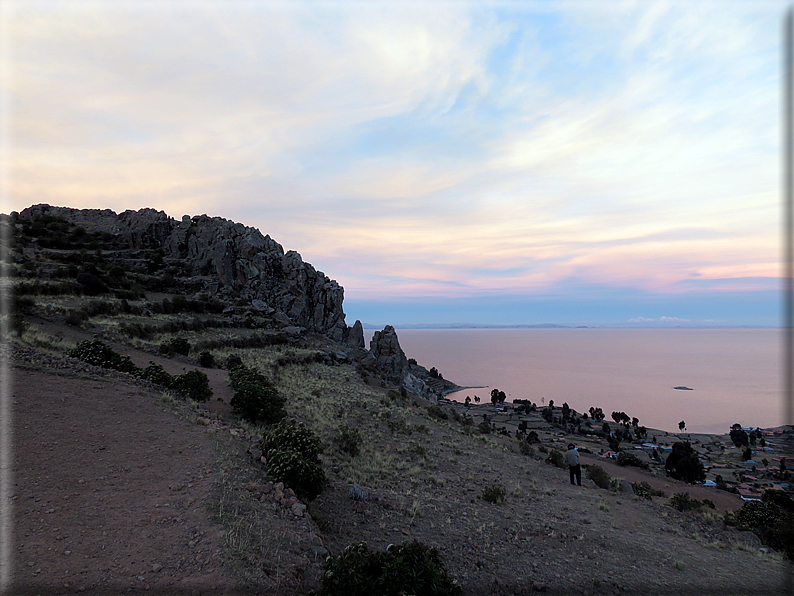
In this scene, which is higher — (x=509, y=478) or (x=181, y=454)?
(x=181, y=454)

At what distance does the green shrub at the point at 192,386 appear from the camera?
46.6 feet

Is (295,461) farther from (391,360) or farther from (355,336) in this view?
(355,336)

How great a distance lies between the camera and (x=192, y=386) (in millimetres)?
14430

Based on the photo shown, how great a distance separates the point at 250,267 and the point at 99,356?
33.0 metres

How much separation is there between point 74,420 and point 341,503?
22.5 ft

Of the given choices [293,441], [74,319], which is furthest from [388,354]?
[293,441]

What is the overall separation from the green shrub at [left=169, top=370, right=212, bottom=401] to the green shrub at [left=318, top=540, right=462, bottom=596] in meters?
11.3

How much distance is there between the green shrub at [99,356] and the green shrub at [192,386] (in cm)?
189

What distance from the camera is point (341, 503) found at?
9.21 meters

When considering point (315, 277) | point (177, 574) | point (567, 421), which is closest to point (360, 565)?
point (177, 574)

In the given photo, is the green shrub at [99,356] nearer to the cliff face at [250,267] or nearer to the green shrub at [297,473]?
the green shrub at [297,473]

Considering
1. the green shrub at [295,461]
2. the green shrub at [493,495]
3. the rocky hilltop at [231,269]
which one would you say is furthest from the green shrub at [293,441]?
the rocky hilltop at [231,269]

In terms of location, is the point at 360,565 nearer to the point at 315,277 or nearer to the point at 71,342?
the point at 71,342

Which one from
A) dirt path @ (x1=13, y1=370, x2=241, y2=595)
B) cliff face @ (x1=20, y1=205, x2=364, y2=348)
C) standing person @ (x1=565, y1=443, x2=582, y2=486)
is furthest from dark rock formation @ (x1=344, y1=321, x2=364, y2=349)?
dirt path @ (x1=13, y1=370, x2=241, y2=595)
